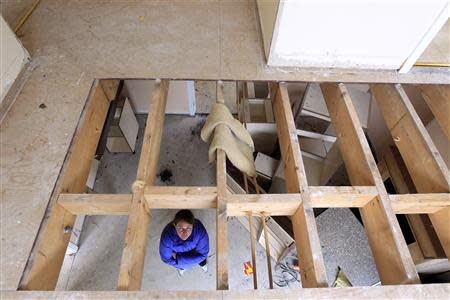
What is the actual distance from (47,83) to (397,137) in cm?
218

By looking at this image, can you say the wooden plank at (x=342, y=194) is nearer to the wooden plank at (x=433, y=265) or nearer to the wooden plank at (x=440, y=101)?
the wooden plank at (x=440, y=101)

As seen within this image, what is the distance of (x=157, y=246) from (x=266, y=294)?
7.03ft

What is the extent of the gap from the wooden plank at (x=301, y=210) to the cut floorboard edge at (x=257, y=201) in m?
0.06

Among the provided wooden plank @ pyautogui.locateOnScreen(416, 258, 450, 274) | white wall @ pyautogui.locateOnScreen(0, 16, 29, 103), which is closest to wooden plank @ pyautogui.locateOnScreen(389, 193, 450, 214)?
wooden plank @ pyautogui.locateOnScreen(416, 258, 450, 274)

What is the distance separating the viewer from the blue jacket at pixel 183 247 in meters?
2.49

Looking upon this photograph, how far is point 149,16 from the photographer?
2135 mm

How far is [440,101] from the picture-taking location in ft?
Answer: 5.74

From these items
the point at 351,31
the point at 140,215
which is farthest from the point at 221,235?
the point at 351,31

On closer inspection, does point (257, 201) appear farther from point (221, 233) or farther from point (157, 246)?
point (157, 246)

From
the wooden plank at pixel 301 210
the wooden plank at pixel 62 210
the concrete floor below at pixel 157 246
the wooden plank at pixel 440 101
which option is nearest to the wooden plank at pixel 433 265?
the concrete floor below at pixel 157 246

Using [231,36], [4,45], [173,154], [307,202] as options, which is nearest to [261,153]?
[173,154]

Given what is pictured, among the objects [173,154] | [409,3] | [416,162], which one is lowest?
[416,162]

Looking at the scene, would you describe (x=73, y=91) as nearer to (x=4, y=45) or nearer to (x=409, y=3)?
(x=4, y=45)

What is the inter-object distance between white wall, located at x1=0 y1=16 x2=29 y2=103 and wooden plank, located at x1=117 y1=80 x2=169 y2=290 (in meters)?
0.83
